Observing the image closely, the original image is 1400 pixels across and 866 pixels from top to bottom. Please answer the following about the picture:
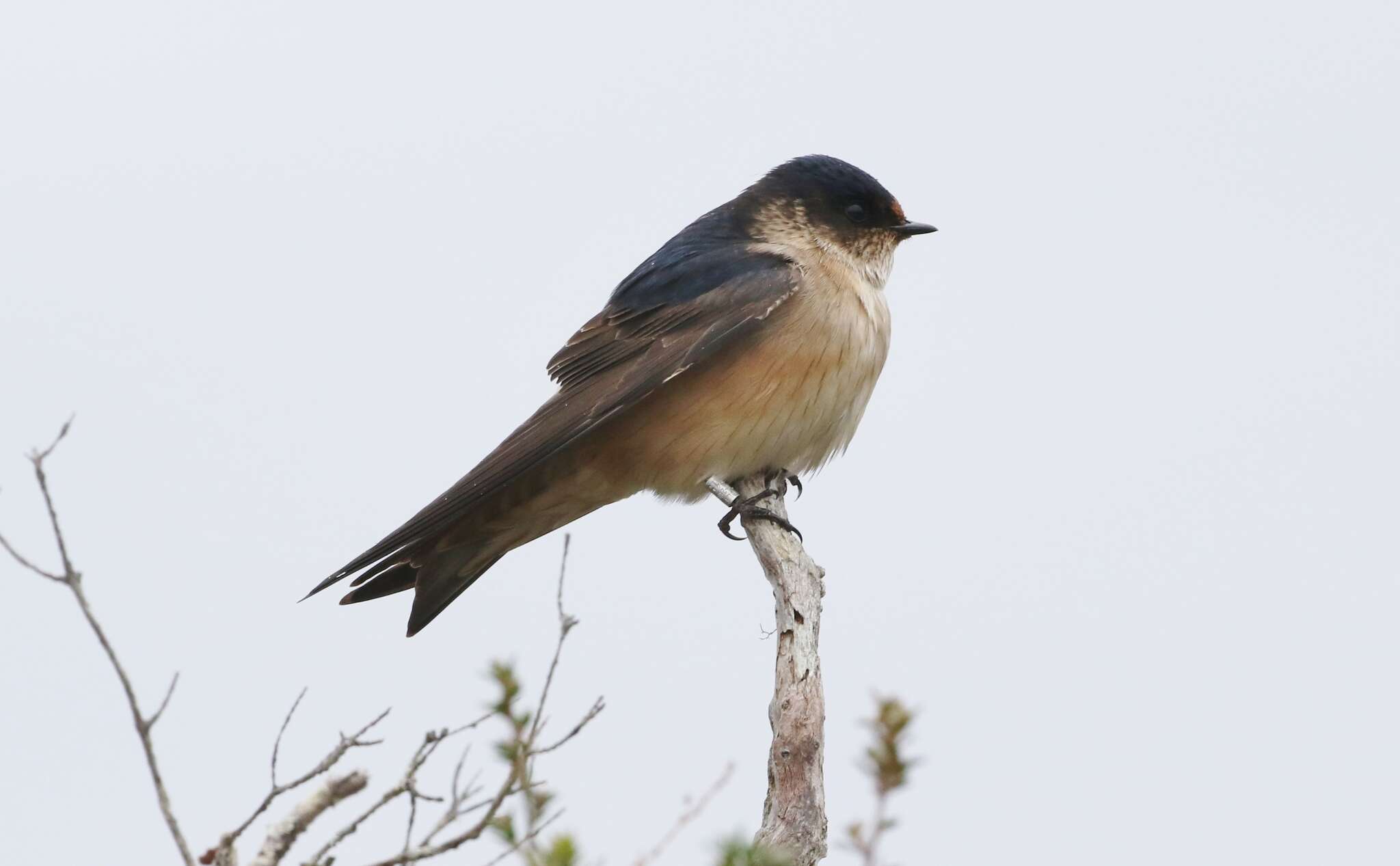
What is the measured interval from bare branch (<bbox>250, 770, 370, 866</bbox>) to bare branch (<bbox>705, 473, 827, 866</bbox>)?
92 cm

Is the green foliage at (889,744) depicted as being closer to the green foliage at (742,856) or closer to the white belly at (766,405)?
the green foliage at (742,856)

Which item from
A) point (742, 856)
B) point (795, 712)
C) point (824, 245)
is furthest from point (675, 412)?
point (742, 856)

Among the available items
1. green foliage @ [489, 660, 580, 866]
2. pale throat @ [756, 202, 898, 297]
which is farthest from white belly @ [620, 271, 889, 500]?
green foliage @ [489, 660, 580, 866]

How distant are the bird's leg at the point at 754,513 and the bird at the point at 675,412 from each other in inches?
1.2

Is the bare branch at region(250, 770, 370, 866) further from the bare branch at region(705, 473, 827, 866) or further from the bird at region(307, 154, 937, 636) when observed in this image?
the bird at region(307, 154, 937, 636)

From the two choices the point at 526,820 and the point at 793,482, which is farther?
the point at 793,482

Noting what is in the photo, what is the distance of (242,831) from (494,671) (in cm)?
56

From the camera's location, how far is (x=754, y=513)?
6.52m

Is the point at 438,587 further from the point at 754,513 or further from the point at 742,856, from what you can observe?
the point at 742,856

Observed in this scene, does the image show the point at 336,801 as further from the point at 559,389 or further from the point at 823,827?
the point at 559,389

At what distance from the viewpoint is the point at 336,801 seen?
3.65 meters

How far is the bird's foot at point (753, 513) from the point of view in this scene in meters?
6.38

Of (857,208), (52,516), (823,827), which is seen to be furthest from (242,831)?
(857,208)

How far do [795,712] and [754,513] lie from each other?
5.70ft
